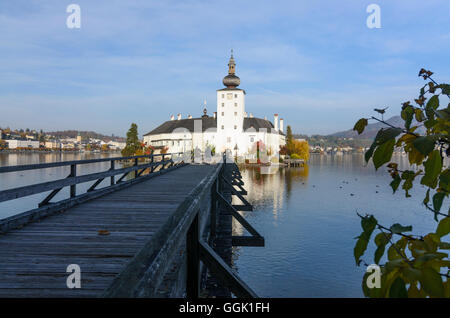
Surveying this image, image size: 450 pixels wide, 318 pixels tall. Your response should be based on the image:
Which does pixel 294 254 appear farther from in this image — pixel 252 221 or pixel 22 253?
pixel 22 253

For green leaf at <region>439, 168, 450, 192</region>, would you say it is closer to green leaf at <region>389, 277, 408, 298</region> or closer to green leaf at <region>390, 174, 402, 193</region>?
green leaf at <region>390, 174, 402, 193</region>

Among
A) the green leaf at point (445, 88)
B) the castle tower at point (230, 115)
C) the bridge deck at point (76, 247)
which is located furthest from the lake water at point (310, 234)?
the castle tower at point (230, 115)

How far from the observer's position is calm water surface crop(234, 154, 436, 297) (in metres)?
24.5

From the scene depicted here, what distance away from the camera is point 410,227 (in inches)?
53.9

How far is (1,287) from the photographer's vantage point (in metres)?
3.89

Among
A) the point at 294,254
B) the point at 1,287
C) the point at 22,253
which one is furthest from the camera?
the point at 294,254

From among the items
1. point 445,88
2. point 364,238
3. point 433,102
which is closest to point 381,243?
point 364,238

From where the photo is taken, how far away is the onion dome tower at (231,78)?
115812 millimetres

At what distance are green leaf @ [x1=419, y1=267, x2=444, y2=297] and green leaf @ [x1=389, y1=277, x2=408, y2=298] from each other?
63 mm

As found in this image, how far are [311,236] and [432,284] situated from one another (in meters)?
34.4

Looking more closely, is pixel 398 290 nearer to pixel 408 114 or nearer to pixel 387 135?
pixel 387 135

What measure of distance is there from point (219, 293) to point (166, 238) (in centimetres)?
615
